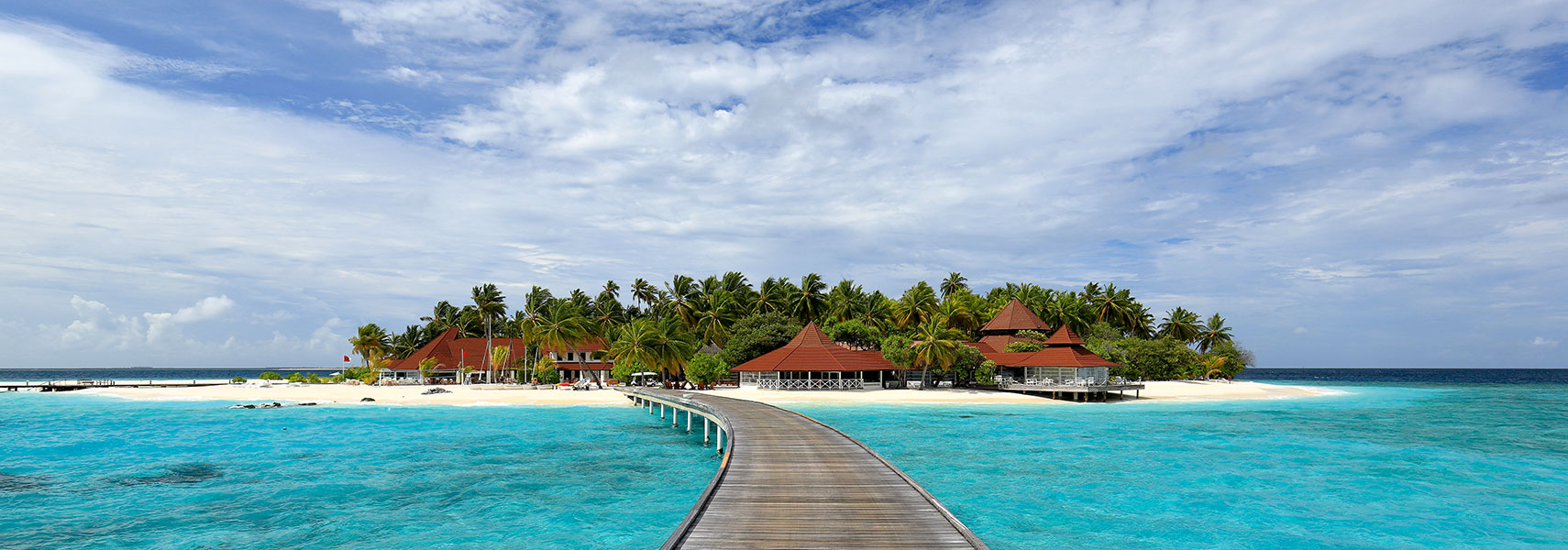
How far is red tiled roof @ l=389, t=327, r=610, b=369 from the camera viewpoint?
8338 centimetres

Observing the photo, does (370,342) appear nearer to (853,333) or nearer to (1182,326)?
(853,333)

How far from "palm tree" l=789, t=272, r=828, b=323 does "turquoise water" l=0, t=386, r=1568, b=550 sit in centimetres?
3716

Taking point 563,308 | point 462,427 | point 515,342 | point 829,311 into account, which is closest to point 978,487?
point 462,427

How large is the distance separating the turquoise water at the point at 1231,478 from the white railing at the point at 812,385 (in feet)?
48.6

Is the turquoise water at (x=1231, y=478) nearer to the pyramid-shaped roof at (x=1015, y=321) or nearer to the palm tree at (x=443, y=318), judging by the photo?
the pyramid-shaped roof at (x=1015, y=321)

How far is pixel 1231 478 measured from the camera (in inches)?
997

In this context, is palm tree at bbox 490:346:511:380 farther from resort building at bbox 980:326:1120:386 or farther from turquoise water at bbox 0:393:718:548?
resort building at bbox 980:326:1120:386

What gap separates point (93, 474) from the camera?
84.7 feet

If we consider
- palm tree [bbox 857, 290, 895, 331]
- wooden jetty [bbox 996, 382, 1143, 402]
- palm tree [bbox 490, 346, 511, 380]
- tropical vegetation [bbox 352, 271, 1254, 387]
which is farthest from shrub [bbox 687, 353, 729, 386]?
palm tree [bbox 490, 346, 511, 380]

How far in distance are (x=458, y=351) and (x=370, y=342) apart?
876cm

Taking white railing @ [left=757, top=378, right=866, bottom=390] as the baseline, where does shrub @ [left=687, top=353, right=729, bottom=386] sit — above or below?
above

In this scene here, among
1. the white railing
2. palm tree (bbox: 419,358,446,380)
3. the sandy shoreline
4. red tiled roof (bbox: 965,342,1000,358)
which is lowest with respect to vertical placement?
the sandy shoreline

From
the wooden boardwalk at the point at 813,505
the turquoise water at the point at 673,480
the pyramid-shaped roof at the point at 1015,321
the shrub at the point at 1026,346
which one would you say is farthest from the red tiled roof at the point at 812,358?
the wooden boardwalk at the point at 813,505

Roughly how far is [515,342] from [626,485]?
6949 centimetres
